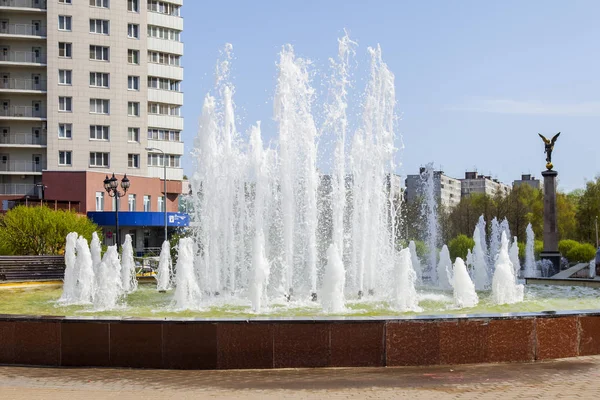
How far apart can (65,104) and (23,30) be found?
6.03 meters

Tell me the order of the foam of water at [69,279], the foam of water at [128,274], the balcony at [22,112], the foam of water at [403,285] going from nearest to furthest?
1. the foam of water at [403,285]
2. the foam of water at [69,279]
3. the foam of water at [128,274]
4. the balcony at [22,112]

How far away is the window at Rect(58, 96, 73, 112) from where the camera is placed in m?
57.3

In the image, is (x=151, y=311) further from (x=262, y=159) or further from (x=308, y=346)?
(x=262, y=159)

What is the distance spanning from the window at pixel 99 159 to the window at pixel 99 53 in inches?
264

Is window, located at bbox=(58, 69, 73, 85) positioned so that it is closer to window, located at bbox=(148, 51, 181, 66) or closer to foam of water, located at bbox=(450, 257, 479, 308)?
window, located at bbox=(148, 51, 181, 66)

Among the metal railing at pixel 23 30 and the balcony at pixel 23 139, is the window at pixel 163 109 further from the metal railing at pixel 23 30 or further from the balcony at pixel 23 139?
the metal railing at pixel 23 30

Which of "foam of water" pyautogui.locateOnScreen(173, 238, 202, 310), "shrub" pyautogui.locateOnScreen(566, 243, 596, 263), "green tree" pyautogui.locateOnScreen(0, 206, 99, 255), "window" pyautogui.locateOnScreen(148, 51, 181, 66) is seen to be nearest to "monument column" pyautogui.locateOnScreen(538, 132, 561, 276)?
"shrub" pyautogui.locateOnScreen(566, 243, 596, 263)

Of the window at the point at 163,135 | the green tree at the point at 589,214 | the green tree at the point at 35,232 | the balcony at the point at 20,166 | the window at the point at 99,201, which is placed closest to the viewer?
the green tree at the point at 35,232

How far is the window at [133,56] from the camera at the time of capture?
194ft

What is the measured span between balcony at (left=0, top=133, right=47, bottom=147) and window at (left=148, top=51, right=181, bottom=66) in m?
10.5

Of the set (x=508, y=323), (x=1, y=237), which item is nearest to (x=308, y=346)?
(x=508, y=323)

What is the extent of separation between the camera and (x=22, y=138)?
58.2 metres

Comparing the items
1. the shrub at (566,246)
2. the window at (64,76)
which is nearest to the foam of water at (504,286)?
the shrub at (566,246)

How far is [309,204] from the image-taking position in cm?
2142
